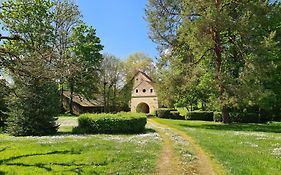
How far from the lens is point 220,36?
34594 mm

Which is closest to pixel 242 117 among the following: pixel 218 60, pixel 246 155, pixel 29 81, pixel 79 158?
pixel 218 60

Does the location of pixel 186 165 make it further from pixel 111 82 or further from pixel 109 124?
pixel 111 82

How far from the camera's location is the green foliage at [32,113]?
23047mm

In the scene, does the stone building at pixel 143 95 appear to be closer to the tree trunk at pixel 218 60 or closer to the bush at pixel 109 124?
the tree trunk at pixel 218 60

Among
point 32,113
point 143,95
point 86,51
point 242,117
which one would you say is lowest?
point 242,117

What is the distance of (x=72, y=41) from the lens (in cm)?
5584

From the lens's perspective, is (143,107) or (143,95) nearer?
(143,95)

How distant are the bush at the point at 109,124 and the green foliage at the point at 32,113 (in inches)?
93.3

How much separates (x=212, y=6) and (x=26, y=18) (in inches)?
1265

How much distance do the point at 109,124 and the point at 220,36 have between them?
698 inches

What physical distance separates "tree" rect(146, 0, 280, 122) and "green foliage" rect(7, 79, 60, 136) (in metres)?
14.7

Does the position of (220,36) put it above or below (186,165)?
above

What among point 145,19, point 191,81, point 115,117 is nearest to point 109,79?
point 145,19

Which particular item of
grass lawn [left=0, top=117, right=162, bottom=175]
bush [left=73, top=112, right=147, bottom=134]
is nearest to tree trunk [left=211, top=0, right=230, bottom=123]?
bush [left=73, top=112, right=147, bottom=134]
